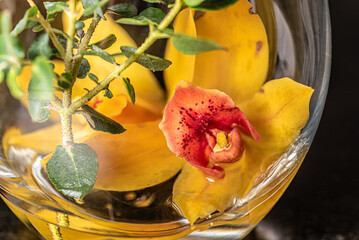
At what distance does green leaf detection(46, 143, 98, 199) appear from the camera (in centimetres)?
27

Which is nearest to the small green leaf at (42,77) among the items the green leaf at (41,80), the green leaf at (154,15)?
the green leaf at (41,80)

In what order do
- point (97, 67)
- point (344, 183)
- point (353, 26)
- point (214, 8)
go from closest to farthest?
point (214, 8) < point (97, 67) < point (344, 183) < point (353, 26)

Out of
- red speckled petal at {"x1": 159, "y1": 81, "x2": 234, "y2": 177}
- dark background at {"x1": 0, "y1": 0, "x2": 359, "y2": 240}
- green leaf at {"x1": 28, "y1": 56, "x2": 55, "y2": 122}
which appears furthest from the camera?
dark background at {"x1": 0, "y1": 0, "x2": 359, "y2": 240}

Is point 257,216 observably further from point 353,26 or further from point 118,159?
point 353,26

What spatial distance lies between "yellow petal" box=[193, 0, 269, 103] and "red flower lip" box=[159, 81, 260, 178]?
0.03m

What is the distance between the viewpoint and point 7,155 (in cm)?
36

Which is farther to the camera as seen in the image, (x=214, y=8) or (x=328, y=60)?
(x=328, y=60)

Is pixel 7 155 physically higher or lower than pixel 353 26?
lower

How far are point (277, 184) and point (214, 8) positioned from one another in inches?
6.0

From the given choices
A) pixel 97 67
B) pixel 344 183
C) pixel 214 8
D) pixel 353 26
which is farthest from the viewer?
pixel 353 26

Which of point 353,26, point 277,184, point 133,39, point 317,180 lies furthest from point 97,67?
point 353,26

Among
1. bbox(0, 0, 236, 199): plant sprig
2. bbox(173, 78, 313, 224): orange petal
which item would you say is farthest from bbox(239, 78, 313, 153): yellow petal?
bbox(0, 0, 236, 199): plant sprig

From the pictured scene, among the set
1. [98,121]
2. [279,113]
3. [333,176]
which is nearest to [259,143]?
[279,113]

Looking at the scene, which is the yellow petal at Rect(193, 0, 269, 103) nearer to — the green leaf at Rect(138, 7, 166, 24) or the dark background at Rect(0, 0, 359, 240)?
the green leaf at Rect(138, 7, 166, 24)
